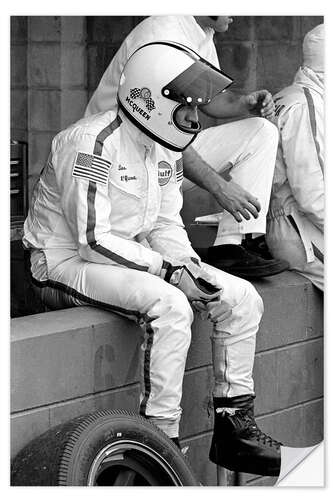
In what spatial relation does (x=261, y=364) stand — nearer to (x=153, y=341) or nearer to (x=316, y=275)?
(x=316, y=275)

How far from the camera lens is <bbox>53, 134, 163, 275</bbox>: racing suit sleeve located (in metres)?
4.25

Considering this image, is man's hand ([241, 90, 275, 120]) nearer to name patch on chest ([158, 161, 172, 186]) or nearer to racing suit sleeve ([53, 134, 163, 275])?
name patch on chest ([158, 161, 172, 186])

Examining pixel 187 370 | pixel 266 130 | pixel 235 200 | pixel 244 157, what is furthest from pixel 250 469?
pixel 266 130

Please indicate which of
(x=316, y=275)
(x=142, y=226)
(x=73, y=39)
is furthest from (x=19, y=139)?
(x=142, y=226)

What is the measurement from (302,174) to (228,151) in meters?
0.35

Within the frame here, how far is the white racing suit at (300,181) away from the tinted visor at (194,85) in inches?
42.0

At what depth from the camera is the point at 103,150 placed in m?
4.34

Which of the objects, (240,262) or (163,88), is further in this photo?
(240,262)

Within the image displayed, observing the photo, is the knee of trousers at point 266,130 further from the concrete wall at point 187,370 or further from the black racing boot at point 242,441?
the black racing boot at point 242,441

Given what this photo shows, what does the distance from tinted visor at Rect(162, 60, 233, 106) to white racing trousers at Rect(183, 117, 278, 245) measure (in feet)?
2.71

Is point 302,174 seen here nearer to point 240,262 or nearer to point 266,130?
point 266,130

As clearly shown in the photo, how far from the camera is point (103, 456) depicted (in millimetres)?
3994

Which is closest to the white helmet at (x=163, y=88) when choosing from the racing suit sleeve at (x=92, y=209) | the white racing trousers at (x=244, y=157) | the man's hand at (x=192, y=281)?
the racing suit sleeve at (x=92, y=209)

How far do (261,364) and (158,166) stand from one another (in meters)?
1.07
